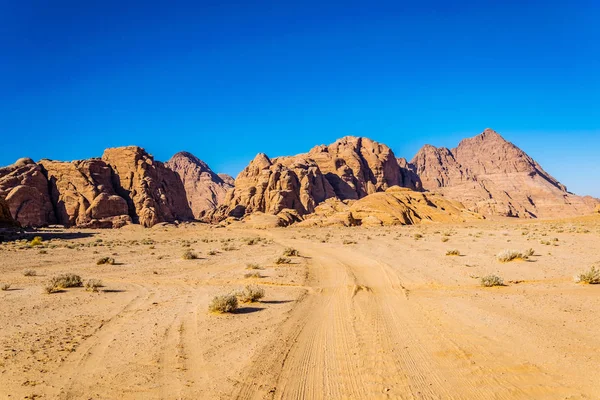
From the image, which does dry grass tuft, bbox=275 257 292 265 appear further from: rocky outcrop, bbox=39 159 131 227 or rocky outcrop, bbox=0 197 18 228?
rocky outcrop, bbox=39 159 131 227

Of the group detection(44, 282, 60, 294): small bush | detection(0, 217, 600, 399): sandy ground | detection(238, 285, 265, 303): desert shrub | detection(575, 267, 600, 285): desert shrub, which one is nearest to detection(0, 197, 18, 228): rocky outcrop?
detection(0, 217, 600, 399): sandy ground

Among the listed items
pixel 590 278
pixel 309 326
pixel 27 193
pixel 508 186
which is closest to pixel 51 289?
pixel 309 326

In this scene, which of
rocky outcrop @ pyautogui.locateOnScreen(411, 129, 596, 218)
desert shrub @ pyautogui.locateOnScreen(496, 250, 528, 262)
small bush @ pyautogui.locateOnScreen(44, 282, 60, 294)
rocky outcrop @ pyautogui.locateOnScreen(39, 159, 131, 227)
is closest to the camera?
small bush @ pyautogui.locateOnScreen(44, 282, 60, 294)

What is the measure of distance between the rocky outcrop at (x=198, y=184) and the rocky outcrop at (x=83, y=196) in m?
58.9

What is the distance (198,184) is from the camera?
6348 inches

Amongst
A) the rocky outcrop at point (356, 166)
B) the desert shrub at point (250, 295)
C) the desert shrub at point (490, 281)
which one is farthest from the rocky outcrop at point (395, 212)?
the desert shrub at point (250, 295)

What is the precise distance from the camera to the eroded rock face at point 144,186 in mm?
76875

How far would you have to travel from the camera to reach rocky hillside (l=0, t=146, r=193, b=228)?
67375 mm

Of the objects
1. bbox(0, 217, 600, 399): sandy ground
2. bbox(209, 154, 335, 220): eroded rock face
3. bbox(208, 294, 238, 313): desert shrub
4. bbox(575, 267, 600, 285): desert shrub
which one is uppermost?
bbox(209, 154, 335, 220): eroded rock face

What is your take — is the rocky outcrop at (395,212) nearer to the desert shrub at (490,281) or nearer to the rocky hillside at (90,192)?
the rocky hillside at (90,192)

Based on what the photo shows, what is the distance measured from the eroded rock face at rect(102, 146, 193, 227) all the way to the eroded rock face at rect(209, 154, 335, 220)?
10995 millimetres

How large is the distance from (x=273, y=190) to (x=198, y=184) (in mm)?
80895

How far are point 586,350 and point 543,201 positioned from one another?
175702 mm

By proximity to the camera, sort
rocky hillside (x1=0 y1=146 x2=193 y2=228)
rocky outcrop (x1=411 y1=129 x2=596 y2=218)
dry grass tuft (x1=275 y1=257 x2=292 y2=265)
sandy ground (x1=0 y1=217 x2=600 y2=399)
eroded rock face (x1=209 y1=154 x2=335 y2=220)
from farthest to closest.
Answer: rocky outcrop (x1=411 y1=129 x2=596 y2=218) → eroded rock face (x1=209 y1=154 x2=335 y2=220) → rocky hillside (x1=0 y1=146 x2=193 y2=228) → dry grass tuft (x1=275 y1=257 x2=292 y2=265) → sandy ground (x1=0 y1=217 x2=600 y2=399)
